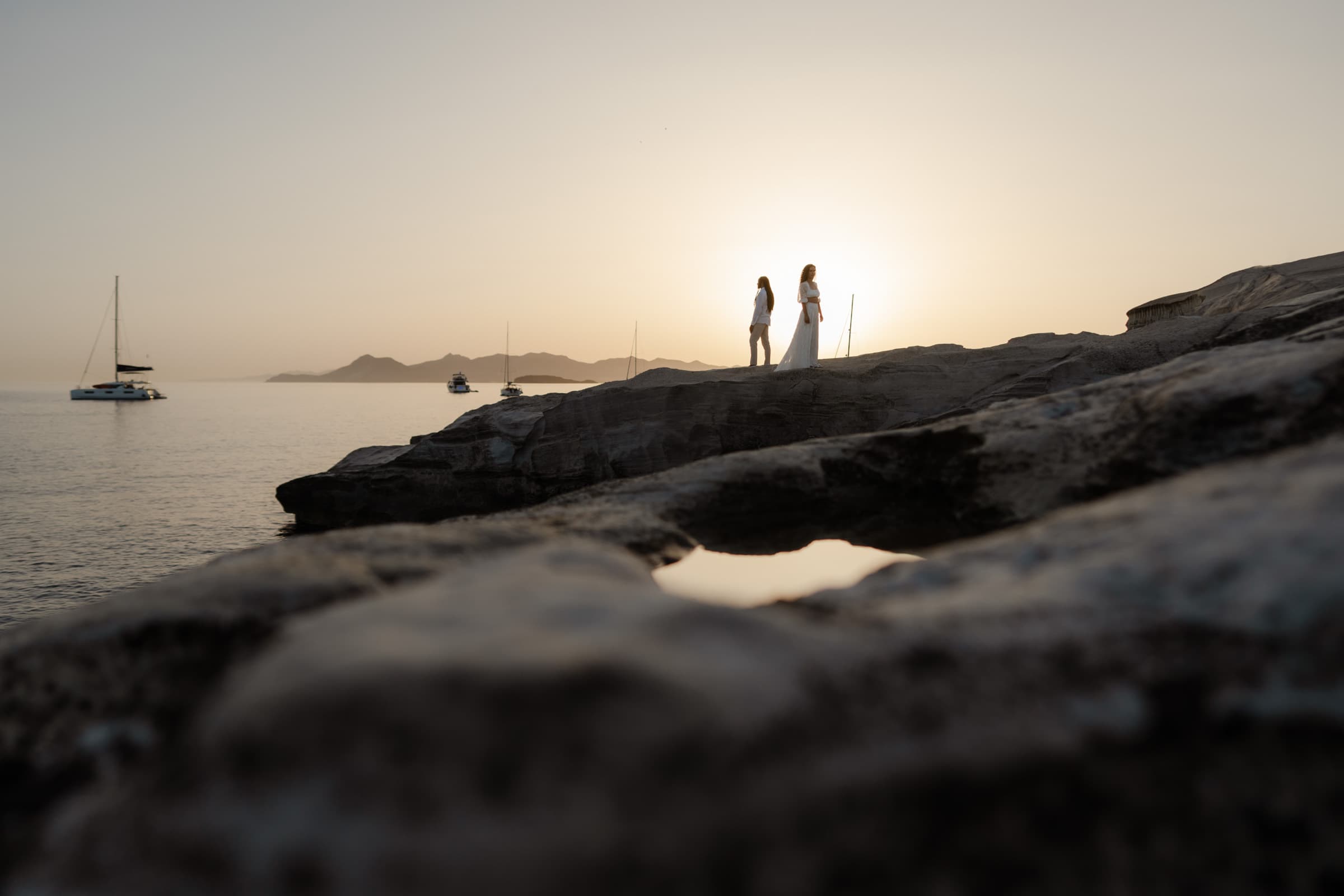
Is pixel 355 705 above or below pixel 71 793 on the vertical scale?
above

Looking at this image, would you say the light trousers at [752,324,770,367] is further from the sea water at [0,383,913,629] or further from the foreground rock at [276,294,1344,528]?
the sea water at [0,383,913,629]

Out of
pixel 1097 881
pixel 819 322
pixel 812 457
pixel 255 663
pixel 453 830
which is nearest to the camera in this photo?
pixel 453 830

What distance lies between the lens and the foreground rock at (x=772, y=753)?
4.12 feet

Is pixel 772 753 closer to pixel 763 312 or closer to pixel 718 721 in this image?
pixel 718 721

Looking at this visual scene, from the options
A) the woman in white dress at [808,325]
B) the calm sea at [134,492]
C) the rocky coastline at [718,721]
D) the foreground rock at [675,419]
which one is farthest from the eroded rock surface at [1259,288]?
the calm sea at [134,492]

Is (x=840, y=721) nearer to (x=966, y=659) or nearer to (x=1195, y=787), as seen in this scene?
(x=966, y=659)

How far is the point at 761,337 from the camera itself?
1631 centimetres

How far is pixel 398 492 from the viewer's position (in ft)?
50.5

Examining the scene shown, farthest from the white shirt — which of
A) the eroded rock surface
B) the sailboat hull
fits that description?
the sailboat hull

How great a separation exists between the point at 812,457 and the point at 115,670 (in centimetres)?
367

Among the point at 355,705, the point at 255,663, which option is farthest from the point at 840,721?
the point at 255,663

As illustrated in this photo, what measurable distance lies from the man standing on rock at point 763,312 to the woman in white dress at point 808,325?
177 cm

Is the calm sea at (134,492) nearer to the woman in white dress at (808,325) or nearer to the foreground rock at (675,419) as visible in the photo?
the foreground rock at (675,419)

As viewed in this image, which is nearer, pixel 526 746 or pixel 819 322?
pixel 526 746
